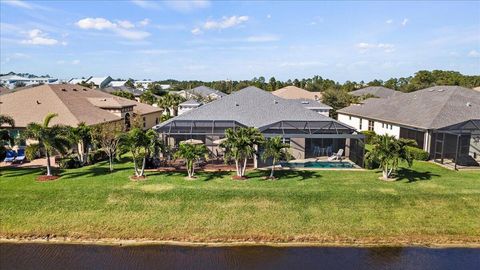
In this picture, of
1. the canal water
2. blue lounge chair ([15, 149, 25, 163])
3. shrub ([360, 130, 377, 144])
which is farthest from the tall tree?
shrub ([360, 130, 377, 144])

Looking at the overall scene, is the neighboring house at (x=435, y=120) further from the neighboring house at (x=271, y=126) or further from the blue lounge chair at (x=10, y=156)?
the blue lounge chair at (x=10, y=156)

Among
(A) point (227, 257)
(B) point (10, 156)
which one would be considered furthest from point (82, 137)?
(A) point (227, 257)

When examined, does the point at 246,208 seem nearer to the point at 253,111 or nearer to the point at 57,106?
the point at 253,111

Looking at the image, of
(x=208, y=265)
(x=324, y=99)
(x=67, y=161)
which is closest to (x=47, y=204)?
(x=67, y=161)

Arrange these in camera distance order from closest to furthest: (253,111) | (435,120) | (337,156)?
1. (337,156)
2. (435,120)
3. (253,111)

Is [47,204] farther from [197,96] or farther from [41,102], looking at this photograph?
[197,96]

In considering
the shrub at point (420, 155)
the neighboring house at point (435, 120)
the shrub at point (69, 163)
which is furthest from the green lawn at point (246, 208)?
the neighboring house at point (435, 120)
